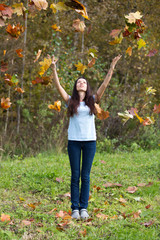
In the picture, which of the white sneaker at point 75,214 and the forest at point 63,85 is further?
the forest at point 63,85

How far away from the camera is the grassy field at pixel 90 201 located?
2980mm

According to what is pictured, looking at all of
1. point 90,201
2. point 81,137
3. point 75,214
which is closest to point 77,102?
point 81,137

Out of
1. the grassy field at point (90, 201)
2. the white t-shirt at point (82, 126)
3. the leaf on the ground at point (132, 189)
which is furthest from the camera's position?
the leaf on the ground at point (132, 189)

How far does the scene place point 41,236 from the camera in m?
2.88

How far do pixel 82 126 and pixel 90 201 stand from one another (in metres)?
1.25

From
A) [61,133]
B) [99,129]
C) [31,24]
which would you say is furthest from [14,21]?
[99,129]

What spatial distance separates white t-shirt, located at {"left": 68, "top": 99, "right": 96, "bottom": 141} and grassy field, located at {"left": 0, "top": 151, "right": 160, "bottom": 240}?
88 centimetres

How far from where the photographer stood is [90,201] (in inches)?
159

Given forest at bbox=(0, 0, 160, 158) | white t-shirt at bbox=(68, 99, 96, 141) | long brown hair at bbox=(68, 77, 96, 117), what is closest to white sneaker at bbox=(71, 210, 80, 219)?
white t-shirt at bbox=(68, 99, 96, 141)

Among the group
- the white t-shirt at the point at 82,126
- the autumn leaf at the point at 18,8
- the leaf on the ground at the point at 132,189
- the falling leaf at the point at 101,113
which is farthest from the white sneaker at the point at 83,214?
the autumn leaf at the point at 18,8

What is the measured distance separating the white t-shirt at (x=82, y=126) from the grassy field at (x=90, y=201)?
88 cm

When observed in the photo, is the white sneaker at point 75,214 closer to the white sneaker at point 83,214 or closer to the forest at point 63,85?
the white sneaker at point 83,214

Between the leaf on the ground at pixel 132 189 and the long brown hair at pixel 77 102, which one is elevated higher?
the long brown hair at pixel 77 102

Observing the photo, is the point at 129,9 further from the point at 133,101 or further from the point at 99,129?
the point at 99,129
